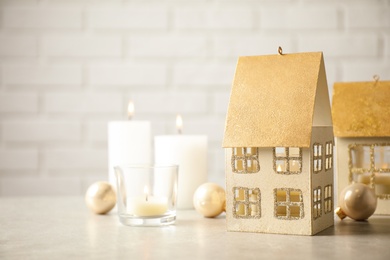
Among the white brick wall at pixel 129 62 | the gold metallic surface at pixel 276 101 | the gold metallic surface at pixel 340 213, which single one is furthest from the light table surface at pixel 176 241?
the white brick wall at pixel 129 62

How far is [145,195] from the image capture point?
2.95 feet

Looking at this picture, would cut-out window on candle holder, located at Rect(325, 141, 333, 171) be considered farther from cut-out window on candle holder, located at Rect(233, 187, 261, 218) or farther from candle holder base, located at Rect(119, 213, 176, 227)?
candle holder base, located at Rect(119, 213, 176, 227)

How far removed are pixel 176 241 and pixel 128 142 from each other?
0.38 meters

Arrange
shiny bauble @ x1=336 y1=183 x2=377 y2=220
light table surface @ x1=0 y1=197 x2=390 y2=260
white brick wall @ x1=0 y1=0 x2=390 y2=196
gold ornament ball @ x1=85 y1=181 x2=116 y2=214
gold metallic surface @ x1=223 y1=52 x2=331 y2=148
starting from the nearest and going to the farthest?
light table surface @ x1=0 y1=197 x2=390 y2=260
gold metallic surface @ x1=223 y1=52 x2=331 y2=148
shiny bauble @ x1=336 y1=183 x2=377 y2=220
gold ornament ball @ x1=85 y1=181 x2=116 y2=214
white brick wall @ x1=0 y1=0 x2=390 y2=196

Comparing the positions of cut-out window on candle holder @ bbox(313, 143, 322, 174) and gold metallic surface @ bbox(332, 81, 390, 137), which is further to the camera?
gold metallic surface @ bbox(332, 81, 390, 137)

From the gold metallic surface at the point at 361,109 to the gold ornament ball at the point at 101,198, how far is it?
0.40 metres

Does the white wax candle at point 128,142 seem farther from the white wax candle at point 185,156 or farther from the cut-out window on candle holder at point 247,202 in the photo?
the cut-out window on candle holder at point 247,202

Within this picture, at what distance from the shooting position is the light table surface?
693 mm

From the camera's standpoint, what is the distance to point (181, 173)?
44.1 inches

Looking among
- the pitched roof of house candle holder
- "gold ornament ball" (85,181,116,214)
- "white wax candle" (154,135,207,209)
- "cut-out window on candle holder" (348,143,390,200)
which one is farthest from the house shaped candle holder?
"gold ornament ball" (85,181,116,214)

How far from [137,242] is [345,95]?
17.7 inches

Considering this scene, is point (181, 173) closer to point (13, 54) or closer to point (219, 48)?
point (219, 48)

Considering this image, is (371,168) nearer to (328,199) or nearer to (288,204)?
(328,199)

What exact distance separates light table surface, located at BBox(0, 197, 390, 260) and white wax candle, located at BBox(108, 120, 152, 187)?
0.13m
